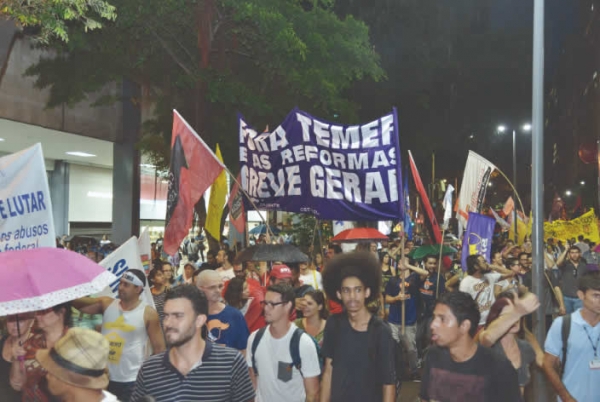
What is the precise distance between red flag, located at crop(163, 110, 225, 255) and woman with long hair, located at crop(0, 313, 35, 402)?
11.9 feet

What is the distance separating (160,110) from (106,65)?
252cm

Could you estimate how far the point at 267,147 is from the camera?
10016 mm

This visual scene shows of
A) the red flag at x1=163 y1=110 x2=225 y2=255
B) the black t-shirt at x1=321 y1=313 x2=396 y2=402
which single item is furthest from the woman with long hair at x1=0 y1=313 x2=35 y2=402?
the red flag at x1=163 y1=110 x2=225 y2=255

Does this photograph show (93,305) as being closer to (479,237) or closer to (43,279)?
(43,279)

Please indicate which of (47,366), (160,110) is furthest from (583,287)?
(160,110)

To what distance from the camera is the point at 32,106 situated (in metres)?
20.3

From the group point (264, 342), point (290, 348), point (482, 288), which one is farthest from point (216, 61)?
point (290, 348)

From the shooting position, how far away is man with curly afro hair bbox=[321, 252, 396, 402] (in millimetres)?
4664

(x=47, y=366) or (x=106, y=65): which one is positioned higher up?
(x=106, y=65)

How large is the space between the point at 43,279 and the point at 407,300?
6.74 metres

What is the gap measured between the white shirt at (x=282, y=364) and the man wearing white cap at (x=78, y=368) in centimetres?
207

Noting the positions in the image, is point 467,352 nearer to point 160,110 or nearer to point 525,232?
point 525,232

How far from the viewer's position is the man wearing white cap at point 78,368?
3047mm

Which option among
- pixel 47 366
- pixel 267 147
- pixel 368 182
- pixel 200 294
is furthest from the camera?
pixel 267 147
